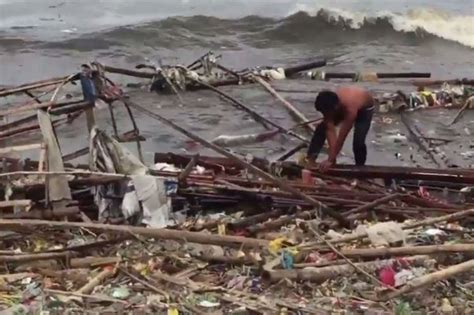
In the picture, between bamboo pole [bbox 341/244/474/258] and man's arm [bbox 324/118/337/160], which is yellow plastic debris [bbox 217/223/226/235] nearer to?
bamboo pole [bbox 341/244/474/258]

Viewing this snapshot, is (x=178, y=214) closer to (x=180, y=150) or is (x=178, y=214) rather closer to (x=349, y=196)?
(x=349, y=196)

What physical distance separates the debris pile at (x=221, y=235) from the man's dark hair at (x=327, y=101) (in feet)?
2.88

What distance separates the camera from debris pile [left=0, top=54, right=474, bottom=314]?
20.5ft

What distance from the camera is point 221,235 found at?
710 centimetres

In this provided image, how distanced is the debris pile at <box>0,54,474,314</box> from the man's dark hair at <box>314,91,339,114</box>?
0.88 meters

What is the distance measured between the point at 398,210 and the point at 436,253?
1399 millimetres

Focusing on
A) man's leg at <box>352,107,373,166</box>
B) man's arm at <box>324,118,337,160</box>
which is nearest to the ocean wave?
man's leg at <box>352,107,373,166</box>

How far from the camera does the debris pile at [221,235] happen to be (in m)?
6.25

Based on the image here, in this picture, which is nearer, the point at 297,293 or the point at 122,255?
the point at 297,293

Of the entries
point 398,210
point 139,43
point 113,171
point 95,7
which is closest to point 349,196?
point 398,210

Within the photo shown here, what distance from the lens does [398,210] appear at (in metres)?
7.97

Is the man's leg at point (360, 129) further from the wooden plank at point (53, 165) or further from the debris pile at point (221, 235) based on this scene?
the wooden plank at point (53, 165)

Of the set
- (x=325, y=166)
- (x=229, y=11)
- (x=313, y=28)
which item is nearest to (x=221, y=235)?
(x=325, y=166)

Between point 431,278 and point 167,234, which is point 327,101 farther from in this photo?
point 431,278
